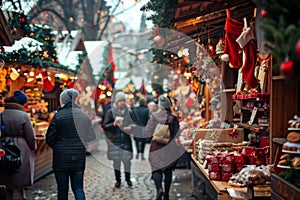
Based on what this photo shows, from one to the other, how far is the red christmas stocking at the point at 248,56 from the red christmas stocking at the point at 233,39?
0.29m

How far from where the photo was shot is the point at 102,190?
10781mm

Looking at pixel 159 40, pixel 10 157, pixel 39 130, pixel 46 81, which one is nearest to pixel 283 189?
pixel 10 157

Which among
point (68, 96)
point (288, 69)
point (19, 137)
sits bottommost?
point (19, 137)

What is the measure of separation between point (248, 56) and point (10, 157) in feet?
12.5

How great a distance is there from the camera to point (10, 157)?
7758mm

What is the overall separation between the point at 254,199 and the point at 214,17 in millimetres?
3415

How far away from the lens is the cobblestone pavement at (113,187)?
10000mm

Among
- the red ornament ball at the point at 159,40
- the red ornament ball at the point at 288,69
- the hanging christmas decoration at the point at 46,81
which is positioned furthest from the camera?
the hanging christmas decoration at the point at 46,81

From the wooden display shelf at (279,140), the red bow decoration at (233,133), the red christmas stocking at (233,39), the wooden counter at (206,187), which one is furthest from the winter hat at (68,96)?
the wooden display shelf at (279,140)

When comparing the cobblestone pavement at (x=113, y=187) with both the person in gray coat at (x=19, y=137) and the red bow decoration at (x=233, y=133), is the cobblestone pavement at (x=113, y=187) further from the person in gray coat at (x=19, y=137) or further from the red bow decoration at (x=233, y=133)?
the red bow decoration at (x=233, y=133)

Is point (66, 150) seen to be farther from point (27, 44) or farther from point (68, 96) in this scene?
point (27, 44)

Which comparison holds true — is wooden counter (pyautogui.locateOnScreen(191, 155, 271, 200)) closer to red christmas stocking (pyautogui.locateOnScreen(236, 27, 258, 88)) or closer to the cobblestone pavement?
the cobblestone pavement

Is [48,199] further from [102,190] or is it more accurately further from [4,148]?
[4,148]

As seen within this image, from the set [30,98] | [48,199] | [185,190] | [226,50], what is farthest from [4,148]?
[30,98]
